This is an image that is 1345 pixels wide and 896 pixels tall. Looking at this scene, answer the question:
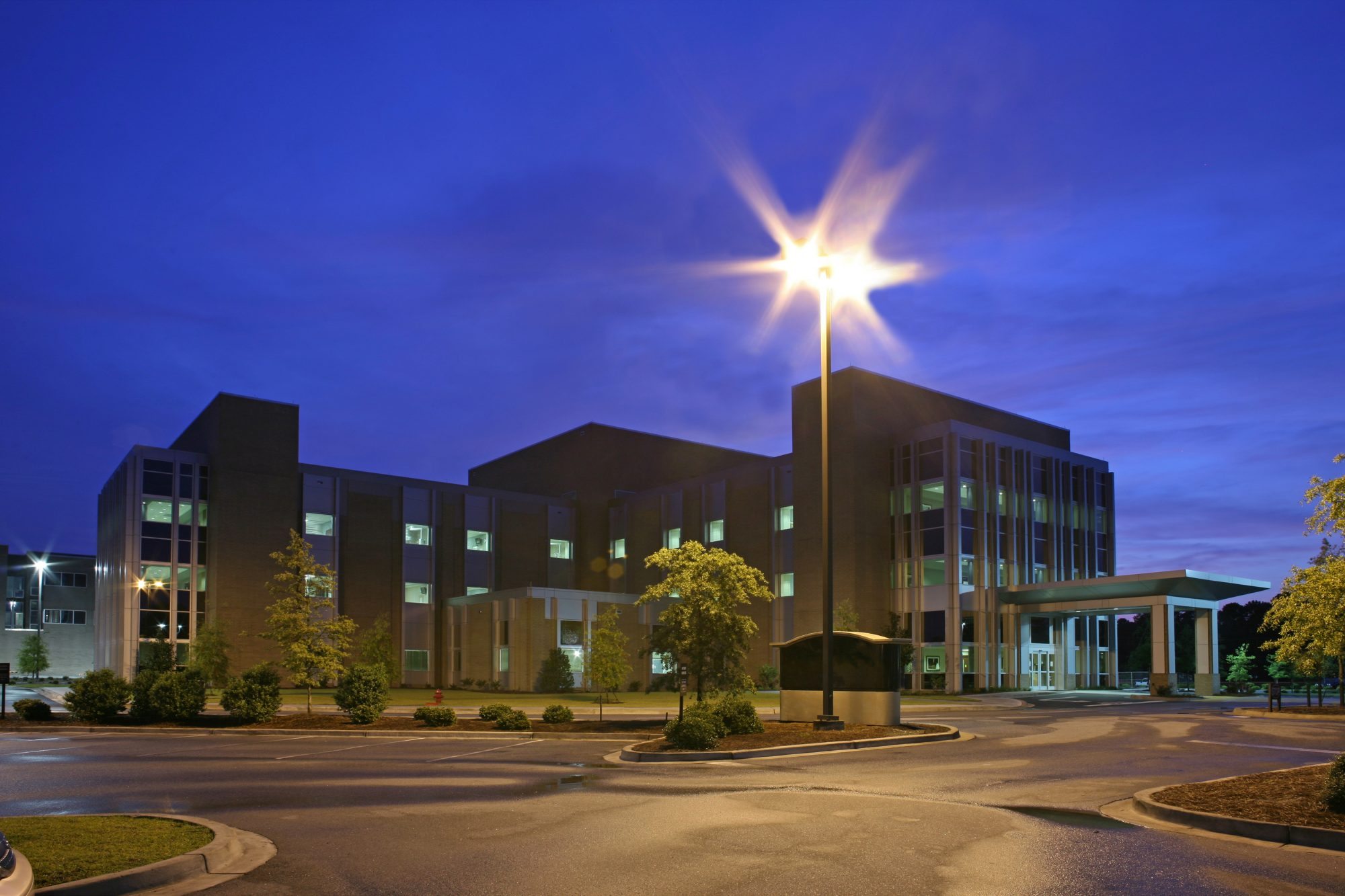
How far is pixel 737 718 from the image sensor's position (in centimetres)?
2227

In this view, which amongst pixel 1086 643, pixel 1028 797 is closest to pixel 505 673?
pixel 1086 643

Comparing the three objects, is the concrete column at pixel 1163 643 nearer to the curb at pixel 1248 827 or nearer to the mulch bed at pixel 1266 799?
the mulch bed at pixel 1266 799

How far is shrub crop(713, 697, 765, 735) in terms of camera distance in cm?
2223

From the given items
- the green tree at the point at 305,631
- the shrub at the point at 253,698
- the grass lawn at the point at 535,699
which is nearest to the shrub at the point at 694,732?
the shrub at the point at 253,698

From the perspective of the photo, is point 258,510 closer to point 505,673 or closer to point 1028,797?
point 505,673

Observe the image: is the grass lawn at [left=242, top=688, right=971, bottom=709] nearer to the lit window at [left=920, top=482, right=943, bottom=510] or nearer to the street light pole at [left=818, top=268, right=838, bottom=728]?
the lit window at [left=920, top=482, right=943, bottom=510]

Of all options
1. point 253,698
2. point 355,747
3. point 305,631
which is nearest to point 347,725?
point 253,698

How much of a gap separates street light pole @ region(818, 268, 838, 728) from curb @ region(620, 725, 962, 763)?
1.52m

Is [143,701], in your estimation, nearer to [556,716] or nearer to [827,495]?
[556,716]

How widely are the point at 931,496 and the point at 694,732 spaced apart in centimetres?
4495

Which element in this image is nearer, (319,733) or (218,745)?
(218,745)

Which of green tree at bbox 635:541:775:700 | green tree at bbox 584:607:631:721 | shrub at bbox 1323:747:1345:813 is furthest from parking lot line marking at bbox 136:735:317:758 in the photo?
green tree at bbox 584:607:631:721

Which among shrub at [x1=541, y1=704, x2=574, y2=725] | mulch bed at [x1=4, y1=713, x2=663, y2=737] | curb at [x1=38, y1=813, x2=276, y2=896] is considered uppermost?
curb at [x1=38, y1=813, x2=276, y2=896]

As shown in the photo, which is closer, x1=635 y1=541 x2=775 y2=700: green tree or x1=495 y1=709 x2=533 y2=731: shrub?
x1=495 y1=709 x2=533 y2=731: shrub
